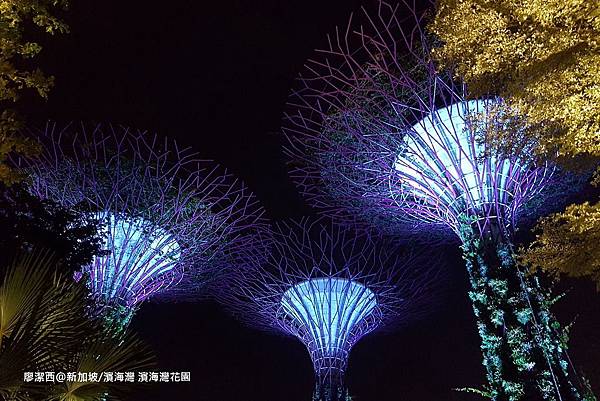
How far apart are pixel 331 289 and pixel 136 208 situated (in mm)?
11770

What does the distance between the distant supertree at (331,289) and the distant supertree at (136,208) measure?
14.8 feet

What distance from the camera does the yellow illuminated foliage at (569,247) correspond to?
26.6ft

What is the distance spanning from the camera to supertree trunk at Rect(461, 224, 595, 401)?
480 inches

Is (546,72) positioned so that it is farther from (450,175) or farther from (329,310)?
(329,310)

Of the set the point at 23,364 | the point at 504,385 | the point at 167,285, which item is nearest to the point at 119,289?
the point at 167,285

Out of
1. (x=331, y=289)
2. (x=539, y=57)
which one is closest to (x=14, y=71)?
(x=539, y=57)

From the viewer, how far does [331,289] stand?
1064 inches

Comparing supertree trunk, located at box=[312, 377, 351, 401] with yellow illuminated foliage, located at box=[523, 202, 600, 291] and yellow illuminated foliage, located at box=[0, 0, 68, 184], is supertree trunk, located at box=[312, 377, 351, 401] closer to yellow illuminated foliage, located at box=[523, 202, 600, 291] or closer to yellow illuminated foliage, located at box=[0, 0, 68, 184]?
yellow illuminated foliage, located at box=[523, 202, 600, 291]

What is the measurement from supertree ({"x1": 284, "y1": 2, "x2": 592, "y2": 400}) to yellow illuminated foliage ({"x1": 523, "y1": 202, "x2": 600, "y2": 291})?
238 cm

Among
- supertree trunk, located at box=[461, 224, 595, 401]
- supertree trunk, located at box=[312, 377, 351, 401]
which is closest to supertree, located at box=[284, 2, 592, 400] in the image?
supertree trunk, located at box=[461, 224, 595, 401]

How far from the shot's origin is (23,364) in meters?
4.49

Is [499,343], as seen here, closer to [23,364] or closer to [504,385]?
[504,385]

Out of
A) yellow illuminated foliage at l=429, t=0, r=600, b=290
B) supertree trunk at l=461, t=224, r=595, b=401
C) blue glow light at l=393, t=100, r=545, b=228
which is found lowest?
supertree trunk at l=461, t=224, r=595, b=401

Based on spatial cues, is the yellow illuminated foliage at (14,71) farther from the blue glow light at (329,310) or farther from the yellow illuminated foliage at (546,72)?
the blue glow light at (329,310)
